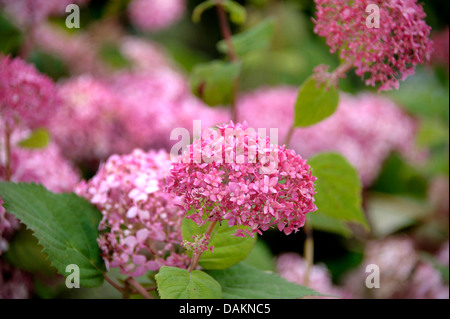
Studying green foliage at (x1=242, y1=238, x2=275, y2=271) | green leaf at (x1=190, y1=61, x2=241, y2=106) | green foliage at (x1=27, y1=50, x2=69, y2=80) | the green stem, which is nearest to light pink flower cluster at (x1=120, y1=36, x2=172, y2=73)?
green foliage at (x1=27, y1=50, x2=69, y2=80)

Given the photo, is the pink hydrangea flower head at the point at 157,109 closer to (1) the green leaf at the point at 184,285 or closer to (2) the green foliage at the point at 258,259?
(2) the green foliage at the point at 258,259

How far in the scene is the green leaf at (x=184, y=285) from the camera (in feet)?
1.26

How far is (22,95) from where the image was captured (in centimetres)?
60

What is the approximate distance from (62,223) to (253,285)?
0.65 feet

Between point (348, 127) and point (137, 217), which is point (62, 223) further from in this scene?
point (348, 127)

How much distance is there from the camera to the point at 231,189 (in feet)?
1.20

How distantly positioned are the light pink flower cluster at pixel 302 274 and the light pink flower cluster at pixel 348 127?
21cm

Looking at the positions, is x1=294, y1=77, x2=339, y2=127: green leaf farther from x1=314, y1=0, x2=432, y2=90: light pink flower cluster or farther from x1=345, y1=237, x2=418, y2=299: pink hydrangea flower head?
x1=345, y1=237, x2=418, y2=299: pink hydrangea flower head

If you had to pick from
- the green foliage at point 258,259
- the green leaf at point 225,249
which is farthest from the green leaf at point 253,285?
the green foliage at point 258,259

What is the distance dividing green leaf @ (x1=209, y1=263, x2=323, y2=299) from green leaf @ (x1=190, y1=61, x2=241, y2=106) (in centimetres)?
25

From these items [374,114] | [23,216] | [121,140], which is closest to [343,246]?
[374,114]

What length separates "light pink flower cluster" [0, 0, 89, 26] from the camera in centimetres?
85

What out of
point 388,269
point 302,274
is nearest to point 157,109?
point 302,274
